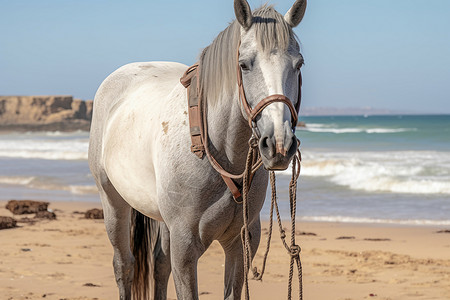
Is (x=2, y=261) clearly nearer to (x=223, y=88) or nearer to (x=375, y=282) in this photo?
(x=375, y=282)

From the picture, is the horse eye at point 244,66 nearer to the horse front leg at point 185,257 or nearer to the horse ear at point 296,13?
the horse ear at point 296,13

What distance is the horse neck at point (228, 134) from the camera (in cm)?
260

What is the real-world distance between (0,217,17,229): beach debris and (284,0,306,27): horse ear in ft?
21.0

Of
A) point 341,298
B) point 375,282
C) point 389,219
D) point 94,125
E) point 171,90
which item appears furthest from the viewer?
point 389,219

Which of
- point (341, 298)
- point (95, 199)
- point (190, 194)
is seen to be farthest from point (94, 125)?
point (95, 199)

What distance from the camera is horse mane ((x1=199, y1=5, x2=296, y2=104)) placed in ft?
7.58

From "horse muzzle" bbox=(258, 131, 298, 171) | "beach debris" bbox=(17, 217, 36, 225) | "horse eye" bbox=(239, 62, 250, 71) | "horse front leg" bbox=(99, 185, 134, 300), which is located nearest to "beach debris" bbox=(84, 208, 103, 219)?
"beach debris" bbox=(17, 217, 36, 225)

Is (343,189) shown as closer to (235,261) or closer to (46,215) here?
(46,215)

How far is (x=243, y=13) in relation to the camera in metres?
2.38

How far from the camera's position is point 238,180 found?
106 inches

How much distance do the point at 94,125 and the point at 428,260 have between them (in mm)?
3859

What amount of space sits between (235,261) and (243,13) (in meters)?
1.29

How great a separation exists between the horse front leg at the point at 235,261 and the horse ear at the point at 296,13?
1.06 meters

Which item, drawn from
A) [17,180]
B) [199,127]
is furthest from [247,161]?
[17,180]
